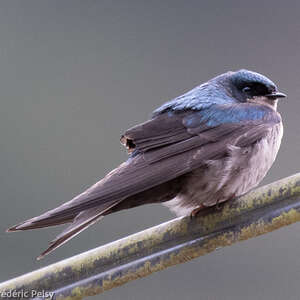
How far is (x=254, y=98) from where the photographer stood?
2.99 m

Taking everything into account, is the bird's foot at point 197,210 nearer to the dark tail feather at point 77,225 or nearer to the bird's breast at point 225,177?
the bird's breast at point 225,177

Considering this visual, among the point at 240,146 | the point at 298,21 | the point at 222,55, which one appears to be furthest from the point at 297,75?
the point at 240,146

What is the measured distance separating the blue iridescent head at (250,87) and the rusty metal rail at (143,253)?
118 cm

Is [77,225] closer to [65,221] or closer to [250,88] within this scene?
[65,221]

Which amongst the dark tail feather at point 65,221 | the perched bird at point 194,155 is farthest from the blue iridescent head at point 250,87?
the dark tail feather at point 65,221

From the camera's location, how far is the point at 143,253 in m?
1.76

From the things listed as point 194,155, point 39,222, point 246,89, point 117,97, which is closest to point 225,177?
point 194,155

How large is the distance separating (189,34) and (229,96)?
4.69 m

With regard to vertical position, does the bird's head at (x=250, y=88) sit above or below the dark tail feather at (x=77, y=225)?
above

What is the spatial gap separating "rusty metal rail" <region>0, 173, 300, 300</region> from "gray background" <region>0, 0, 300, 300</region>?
206 cm

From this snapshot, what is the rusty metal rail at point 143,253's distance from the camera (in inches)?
66.8

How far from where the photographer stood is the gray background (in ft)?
15.4

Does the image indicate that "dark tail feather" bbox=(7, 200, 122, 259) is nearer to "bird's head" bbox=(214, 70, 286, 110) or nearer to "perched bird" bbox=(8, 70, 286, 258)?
"perched bird" bbox=(8, 70, 286, 258)

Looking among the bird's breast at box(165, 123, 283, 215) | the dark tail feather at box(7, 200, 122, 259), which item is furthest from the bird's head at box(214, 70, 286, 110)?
the dark tail feather at box(7, 200, 122, 259)
